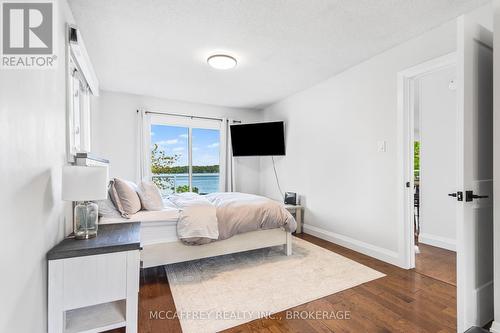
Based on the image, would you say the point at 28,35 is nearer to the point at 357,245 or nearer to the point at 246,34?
the point at 246,34

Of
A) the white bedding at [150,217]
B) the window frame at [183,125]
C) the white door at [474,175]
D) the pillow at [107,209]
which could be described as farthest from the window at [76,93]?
the white door at [474,175]

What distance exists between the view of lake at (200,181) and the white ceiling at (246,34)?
75.5 inches

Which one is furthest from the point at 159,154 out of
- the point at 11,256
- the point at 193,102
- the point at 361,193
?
the point at 11,256

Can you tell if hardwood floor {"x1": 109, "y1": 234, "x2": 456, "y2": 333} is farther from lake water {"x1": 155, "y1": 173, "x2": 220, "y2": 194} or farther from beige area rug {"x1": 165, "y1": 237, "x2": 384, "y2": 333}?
lake water {"x1": 155, "y1": 173, "x2": 220, "y2": 194}

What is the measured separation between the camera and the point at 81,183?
1.49m

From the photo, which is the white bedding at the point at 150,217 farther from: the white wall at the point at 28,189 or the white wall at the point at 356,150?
the white wall at the point at 356,150

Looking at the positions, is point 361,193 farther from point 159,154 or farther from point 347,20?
point 159,154

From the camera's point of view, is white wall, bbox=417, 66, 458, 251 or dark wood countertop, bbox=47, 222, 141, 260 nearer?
dark wood countertop, bbox=47, 222, 141, 260

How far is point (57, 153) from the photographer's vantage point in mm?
1565

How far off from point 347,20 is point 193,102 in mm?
3432

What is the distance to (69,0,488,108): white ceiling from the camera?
82.8 inches

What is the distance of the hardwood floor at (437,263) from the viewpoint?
8.24 feet

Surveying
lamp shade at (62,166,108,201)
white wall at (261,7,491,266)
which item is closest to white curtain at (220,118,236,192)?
white wall at (261,7,491,266)

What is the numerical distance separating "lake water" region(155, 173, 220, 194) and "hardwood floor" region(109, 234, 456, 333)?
2.61m
